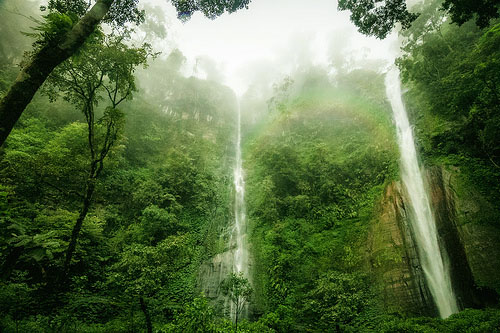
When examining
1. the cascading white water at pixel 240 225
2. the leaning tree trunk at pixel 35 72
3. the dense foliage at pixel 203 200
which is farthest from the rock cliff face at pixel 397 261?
the leaning tree trunk at pixel 35 72

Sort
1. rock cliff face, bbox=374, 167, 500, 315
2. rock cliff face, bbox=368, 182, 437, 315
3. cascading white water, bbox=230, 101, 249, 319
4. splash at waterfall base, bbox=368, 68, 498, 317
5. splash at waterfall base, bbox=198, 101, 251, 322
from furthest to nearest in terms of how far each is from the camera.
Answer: cascading white water, bbox=230, 101, 249, 319 < splash at waterfall base, bbox=198, 101, 251, 322 < rock cliff face, bbox=368, 182, 437, 315 < splash at waterfall base, bbox=368, 68, 498, 317 < rock cliff face, bbox=374, 167, 500, 315

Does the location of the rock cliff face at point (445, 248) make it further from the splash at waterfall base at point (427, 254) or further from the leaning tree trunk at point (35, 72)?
the leaning tree trunk at point (35, 72)

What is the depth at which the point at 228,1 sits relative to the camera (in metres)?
7.59

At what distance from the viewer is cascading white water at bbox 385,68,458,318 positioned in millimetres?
7930

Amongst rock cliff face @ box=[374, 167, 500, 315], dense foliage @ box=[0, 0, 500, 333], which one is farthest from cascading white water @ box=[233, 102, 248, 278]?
rock cliff face @ box=[374, 167, 500, 315]

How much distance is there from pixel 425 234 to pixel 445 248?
0.75 metres

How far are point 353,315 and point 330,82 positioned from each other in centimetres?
2779

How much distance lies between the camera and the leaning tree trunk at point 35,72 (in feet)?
11.0

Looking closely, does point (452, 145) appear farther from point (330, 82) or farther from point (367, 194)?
point (330, 82)

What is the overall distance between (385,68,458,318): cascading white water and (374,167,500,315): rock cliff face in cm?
23

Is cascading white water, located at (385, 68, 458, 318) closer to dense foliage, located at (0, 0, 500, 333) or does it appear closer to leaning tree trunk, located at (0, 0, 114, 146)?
dense foliage, located at (0, 0, 500, 333)

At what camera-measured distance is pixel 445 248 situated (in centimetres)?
853

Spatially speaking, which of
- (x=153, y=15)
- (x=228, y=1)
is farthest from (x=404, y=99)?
(x=153, y=15)

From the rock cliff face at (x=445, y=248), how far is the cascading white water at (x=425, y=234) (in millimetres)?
229
